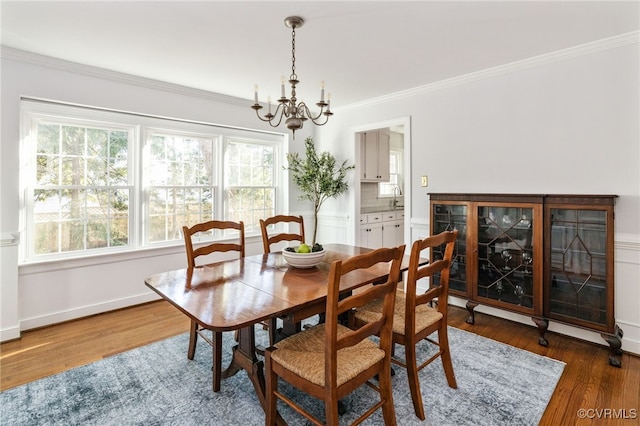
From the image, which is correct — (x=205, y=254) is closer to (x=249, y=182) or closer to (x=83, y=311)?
(x=83, y=311)

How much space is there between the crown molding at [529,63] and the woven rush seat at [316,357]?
3.01 m

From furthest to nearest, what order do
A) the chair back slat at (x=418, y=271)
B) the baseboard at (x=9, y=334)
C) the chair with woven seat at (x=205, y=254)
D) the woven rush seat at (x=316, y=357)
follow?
the baseboard at (x=9, y=334) → the chair with woven seat at (x=205, y=254) → the chair back slat at (x=418, y=271) → the woven rush seat at (x=316, y=357)

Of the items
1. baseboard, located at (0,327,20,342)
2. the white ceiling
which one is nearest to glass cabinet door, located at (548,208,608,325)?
the white ceiling

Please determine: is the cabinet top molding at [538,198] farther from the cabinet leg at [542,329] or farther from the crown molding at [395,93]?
the crown molding at [395,93]

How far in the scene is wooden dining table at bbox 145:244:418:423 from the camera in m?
1.52

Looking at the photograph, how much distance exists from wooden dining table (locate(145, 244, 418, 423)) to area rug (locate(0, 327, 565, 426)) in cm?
22

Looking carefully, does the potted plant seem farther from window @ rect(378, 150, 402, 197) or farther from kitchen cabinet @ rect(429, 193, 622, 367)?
kitchen cabinet @ rect(429, 193, 622, 367)

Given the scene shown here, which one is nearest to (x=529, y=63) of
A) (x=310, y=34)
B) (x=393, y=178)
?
(x=310, y=34)

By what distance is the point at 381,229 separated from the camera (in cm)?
545

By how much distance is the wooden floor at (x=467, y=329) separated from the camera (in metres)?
1.97

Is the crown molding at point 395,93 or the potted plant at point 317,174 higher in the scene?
the crown molding at point 395,93

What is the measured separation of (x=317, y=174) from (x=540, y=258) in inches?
112

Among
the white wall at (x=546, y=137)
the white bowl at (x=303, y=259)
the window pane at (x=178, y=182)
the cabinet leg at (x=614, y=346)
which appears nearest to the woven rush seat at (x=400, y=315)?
the white bowl at (x=303, y=259)

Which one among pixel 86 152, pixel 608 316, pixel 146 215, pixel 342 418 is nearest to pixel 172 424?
pixel 342 418
